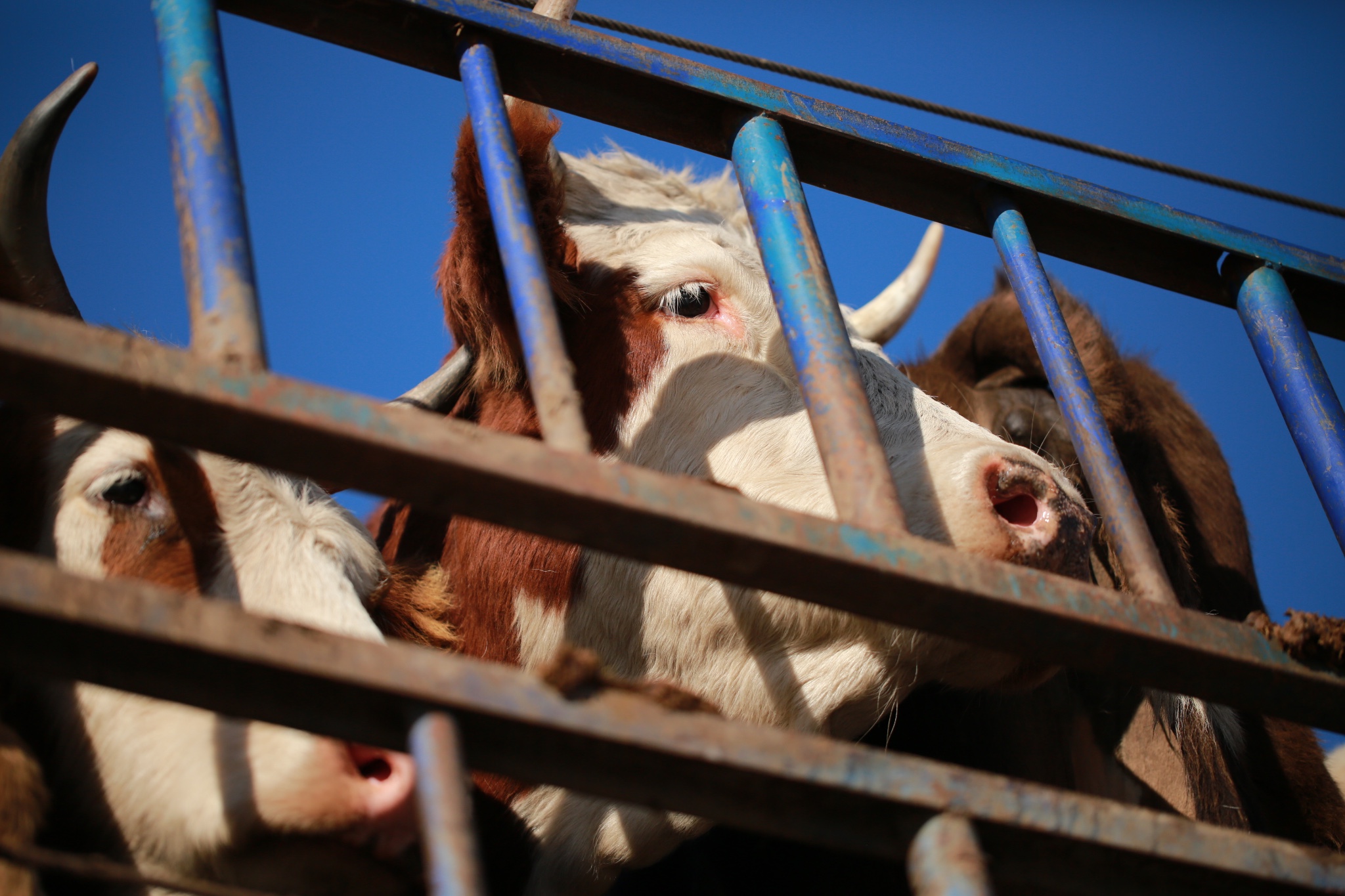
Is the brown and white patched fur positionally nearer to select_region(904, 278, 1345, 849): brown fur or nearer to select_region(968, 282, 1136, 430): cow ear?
select_region(904, 278, 1345, 849): brown fur

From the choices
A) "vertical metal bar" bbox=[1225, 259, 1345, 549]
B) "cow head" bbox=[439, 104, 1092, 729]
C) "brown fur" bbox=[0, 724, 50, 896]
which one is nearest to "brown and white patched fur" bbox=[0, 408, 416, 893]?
"brown fur" bbox=[0, 724, 50, 896]

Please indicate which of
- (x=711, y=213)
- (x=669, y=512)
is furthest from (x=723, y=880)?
(x=669, y=512)

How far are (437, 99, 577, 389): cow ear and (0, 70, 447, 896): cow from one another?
0.57 m

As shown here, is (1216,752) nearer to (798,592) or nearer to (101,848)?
(798,592)

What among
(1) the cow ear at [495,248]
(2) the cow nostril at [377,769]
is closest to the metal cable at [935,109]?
(1) the cow ear at [495,248]

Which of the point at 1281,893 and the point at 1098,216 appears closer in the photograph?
the point at 1281,893

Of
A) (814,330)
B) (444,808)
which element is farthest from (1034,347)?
(444,808)

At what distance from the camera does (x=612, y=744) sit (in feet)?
3.99

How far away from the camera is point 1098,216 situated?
7.51 ft

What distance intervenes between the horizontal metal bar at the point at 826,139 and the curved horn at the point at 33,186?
965 mm

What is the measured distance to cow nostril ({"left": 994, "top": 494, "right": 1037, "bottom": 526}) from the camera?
2.31 metres

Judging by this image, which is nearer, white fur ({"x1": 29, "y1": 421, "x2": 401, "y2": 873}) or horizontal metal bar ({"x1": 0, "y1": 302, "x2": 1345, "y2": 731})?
horizontal metal bar ({"x1": 0, "y1": 302, "x2": 1345, "y2": 731})

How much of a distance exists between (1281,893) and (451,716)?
1.07m

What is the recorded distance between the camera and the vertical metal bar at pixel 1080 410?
171 cm
